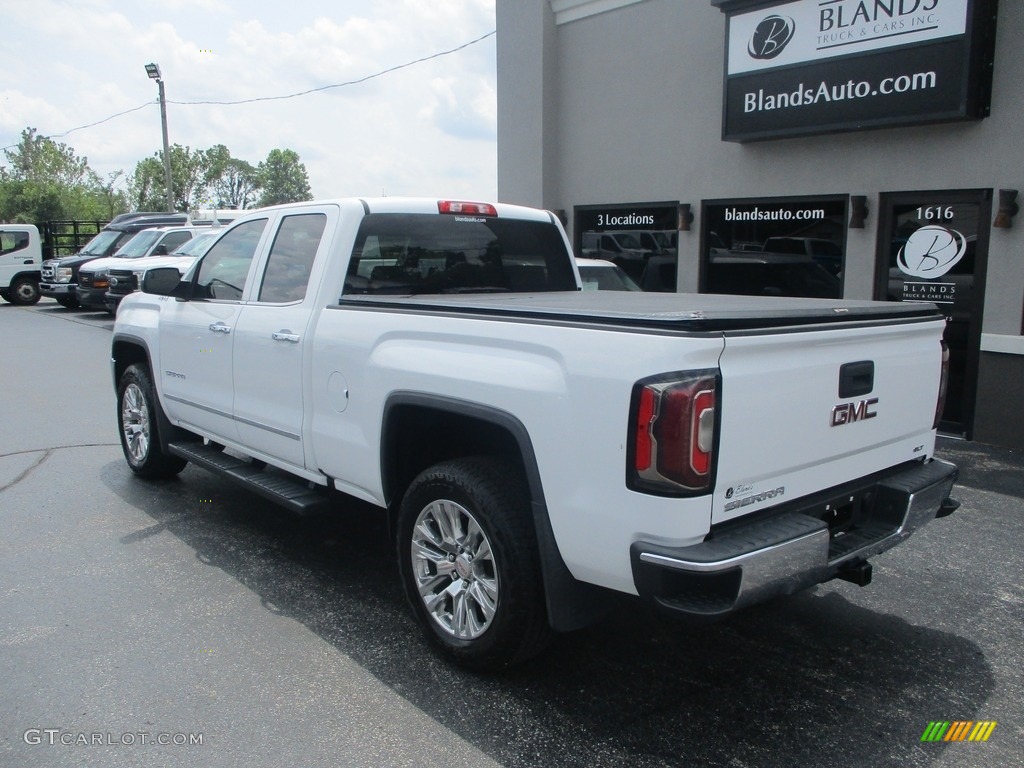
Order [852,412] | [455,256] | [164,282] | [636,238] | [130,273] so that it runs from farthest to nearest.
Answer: [130,273]
[636,238]
[164,282]
[455,256]
[852,412]

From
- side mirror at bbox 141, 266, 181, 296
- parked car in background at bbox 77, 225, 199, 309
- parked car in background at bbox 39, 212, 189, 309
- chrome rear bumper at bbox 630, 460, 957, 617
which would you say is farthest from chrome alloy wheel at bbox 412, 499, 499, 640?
parked car in background at bbox 39, 212, 189, 309

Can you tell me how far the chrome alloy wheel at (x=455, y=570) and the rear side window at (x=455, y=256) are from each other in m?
1.40

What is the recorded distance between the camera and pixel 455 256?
4.98 m

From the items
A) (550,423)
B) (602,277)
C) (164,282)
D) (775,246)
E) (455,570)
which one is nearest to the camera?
(550,423)

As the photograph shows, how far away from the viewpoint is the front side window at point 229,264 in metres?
5.17

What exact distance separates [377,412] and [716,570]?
5.63ft

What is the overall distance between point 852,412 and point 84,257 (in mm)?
21561

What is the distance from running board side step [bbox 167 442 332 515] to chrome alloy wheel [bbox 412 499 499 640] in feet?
2.82

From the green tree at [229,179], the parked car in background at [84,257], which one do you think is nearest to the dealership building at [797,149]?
the parked car in background at [84,257]

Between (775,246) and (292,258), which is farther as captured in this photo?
(775,246)

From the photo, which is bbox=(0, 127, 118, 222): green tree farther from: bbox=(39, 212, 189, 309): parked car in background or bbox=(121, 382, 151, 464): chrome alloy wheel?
bbox=(121, 382, 151, 464): chrome alloy wheel

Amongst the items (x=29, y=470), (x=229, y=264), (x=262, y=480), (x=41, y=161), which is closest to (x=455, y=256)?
(x=229, y=264)

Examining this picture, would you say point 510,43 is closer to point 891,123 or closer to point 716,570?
point 891,123

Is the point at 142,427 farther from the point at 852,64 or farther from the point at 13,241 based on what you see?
the point at 13,241
